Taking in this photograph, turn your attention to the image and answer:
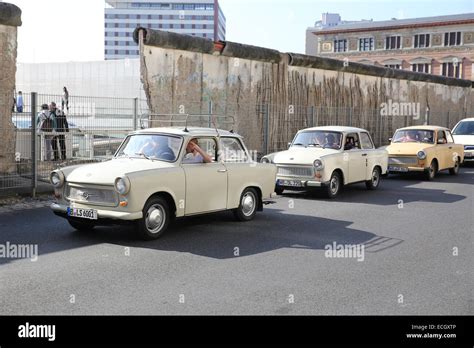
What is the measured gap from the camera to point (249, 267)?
22.1ft

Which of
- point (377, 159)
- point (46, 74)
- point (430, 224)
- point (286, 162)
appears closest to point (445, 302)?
point (430, 224)

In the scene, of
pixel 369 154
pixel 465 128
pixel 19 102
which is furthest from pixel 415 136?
pixel 19 102

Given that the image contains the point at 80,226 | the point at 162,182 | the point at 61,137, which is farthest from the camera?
the point at 61,137

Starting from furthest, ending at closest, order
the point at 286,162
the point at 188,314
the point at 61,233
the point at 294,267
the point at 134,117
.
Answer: the point at 134,117 < the point at 286,162 < the point at 61,233 < the point at 294,267 < the point at 188,314

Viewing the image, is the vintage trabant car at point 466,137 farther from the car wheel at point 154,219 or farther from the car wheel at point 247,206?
the car wheel at point 154,219

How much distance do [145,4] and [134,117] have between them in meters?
144

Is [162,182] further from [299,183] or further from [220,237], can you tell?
[299,183]

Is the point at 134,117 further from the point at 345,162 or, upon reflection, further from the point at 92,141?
the point at 345,162

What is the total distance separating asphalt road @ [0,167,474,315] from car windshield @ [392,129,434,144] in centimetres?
680

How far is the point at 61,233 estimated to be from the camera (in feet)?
28.0

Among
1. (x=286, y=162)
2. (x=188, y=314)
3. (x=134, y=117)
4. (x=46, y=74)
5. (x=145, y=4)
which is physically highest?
(x=145, y=4)

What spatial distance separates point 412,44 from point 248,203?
7148cm

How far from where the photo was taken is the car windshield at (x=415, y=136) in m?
17.4

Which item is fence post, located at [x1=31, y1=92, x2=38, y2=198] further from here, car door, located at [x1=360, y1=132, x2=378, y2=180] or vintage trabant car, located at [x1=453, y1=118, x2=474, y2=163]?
vintage trabant car, located at [x1=453, y1=118, x2=474, y2=163]
